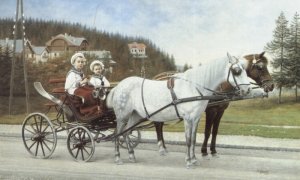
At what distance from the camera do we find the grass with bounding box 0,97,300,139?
874cm

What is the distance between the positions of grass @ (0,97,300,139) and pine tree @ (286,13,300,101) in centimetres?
35

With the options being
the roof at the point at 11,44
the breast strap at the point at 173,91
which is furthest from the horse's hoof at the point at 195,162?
the roof at the point at 11,44

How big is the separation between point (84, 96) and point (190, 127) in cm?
147

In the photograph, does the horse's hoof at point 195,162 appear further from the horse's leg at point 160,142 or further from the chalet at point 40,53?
the chalet at point 40,53

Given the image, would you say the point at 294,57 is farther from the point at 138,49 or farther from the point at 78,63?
the point at 78,63

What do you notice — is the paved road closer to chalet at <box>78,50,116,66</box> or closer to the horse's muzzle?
the horse's muzzle

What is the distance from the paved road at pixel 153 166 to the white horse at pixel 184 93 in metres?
0.30

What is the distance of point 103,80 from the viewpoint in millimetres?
7016

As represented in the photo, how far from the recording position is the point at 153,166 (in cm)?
645

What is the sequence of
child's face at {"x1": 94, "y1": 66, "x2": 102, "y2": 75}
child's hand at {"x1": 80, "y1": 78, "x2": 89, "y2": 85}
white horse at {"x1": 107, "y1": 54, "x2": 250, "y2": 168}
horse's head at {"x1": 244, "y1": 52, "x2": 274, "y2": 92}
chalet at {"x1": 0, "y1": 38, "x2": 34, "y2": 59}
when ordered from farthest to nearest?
1. chalet at {"x1": 0, "y1": 38, "x2": 34, "y2": 59}
2. child's face at {"x1": 94, "y1": 66, "x2": 102, "y2": 75}
3. child's hand at {"x1": 80, "y1": 78, "x2": 89, "y2": 85}
4. horse's head at {"x1": 244, "y1": 52, "x2": 274, "y2": 92}
5. white horse at {"x1": 107, "y1": 54, "x2": 250, "y2": 168}

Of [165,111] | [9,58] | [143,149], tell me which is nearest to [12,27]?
[9,58]

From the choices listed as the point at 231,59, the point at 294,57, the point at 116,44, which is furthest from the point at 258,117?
the point at 231,59

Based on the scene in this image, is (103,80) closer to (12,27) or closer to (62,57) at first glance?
(62,57)

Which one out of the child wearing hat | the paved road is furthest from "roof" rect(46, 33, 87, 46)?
the paved road
